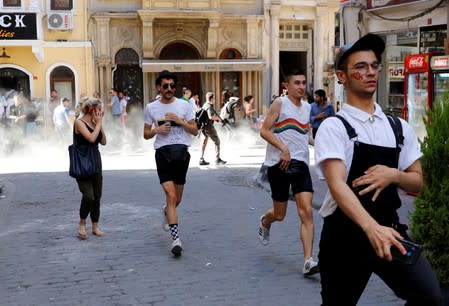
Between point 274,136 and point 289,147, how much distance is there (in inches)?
7.2

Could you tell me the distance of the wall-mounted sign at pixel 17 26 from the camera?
21.1 metres

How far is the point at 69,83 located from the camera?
23281 mm

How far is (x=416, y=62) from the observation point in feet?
33.8

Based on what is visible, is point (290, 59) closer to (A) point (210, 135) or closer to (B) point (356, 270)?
(A) point (210, 135)

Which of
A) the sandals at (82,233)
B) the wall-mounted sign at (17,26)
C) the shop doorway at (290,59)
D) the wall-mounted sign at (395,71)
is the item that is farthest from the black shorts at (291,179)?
the shop doorway at (290,59)

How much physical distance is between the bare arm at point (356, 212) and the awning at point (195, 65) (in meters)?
22.1

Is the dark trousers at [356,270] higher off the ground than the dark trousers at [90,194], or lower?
higher

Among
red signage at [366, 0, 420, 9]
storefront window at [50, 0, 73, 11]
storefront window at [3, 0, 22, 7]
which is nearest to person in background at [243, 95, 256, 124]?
storefront window at [50, 0, 73, 11]

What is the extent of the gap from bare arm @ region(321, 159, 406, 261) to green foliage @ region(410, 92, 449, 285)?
1.78 metres

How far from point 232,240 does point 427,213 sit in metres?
2.88

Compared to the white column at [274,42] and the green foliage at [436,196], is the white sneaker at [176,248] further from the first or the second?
the white column at [274,42]

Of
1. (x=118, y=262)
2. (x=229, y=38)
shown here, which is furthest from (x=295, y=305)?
(x=229, y=38)

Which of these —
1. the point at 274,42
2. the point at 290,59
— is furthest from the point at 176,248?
the point at 290,59

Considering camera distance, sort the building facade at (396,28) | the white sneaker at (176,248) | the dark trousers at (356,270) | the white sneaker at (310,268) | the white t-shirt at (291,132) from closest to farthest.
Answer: the dark trousers at (356,270) → the white sneaker at (310,268) → the white t-shirt at (291,132) → the white sneaker at (176,248) → the building facade at (396,28)
